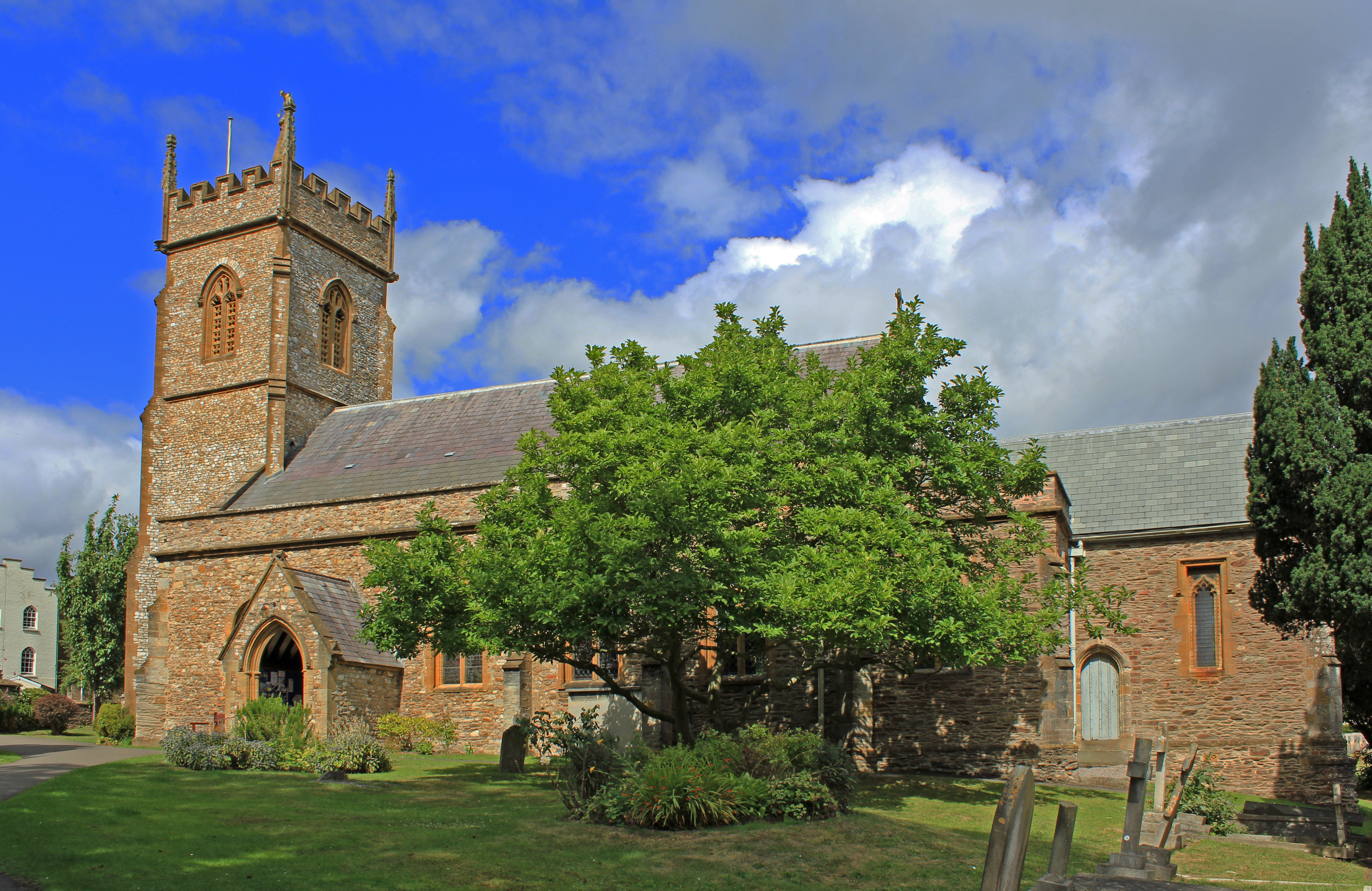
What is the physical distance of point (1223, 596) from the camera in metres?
23.3

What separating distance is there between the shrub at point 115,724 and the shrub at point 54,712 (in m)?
7.07

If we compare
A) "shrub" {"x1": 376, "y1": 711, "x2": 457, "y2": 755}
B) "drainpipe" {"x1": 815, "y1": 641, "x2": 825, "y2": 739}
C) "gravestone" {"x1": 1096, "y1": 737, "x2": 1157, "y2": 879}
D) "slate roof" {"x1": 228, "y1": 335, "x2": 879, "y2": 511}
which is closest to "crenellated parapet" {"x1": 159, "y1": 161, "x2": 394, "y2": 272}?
"slate roof" {"x1": 228, "y1": 335, "x2": 879, "y2": 511}

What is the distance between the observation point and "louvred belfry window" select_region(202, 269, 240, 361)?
35312 mm

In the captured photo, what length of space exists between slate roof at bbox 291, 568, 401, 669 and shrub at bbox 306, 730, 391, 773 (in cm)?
372

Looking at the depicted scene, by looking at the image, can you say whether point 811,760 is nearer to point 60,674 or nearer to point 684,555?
point 684,555

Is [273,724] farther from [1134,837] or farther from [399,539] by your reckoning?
[1134,837]

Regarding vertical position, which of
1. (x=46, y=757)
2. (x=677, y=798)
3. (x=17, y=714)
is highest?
(x=677, y=798)

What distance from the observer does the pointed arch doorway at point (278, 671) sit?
2525cm

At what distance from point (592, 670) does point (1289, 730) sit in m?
15.3

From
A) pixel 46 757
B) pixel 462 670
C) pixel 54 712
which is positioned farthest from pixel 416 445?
pixel 54 712

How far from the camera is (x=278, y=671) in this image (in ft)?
85.6

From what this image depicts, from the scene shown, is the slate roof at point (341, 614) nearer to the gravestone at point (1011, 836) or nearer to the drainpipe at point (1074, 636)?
the drainpipe at point (1074, 636)

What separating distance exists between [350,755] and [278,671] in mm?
7065

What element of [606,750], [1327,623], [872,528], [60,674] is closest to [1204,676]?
[1327,623]
